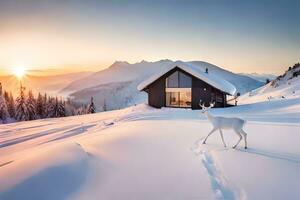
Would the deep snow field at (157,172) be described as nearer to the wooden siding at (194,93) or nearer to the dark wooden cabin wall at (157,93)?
the wooden siding at (194,93)

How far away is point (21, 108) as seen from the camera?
49531mm

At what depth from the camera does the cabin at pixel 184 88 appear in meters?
26.9

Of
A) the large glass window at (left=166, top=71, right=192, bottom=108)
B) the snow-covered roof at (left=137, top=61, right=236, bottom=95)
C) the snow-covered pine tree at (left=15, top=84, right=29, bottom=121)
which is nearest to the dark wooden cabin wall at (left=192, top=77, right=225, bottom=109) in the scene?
the large glass window at (left=166, top=71, right=192, bottom=108)

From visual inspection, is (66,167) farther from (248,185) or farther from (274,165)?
(274,165)

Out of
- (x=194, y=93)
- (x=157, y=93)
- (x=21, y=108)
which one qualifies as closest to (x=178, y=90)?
(x=194, y=93)

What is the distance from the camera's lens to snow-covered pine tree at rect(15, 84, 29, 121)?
1914 inches

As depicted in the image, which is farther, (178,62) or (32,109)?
(32,109)

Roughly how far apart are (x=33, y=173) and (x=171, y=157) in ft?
10.9

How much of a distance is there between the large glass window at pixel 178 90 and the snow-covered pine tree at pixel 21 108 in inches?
1185

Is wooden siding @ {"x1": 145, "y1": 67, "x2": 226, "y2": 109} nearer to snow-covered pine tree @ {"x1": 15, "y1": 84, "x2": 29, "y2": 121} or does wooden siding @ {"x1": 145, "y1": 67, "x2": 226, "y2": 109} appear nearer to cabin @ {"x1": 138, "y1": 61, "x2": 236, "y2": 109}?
cabin @ {"x1": 138, "y1": 61, "x2": 236, "y2": 109}

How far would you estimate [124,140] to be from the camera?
9.23 m

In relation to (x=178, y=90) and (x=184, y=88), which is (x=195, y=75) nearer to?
(x=184, y=88)


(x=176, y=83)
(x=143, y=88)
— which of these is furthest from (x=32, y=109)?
(x=176, y=83)

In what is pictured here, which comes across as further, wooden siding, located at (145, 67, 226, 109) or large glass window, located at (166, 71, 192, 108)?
large glass window, located at (166, 71, 192, 108)
